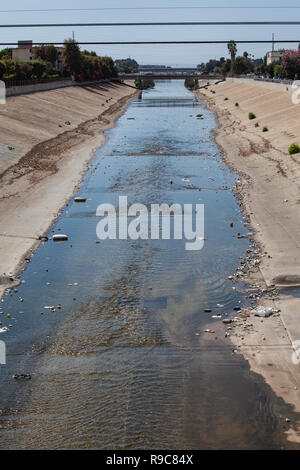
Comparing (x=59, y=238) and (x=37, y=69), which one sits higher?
(x=37, y=69)

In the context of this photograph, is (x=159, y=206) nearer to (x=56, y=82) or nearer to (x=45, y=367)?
(x=45, y=367)

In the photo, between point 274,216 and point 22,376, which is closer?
point 22,376

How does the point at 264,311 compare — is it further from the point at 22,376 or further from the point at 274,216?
the point at 274,216

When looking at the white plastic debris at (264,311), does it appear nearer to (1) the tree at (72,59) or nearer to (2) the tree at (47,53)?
(1) the tree at (72,59)

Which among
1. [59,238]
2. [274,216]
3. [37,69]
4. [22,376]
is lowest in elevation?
[22,376]

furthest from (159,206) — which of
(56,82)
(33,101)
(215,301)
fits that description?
(56,82)

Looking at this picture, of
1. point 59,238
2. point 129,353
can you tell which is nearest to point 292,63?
point 59,238

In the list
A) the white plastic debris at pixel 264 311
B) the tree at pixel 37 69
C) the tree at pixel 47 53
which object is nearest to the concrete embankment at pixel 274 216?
the white plastic debris at pixel 264 311

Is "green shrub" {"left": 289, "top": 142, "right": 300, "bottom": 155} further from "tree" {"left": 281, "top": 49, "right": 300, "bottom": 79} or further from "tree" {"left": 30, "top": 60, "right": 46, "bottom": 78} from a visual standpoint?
"tree" {"left": 281, "top": 49, "right": 300, "bottom": 79}
